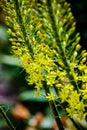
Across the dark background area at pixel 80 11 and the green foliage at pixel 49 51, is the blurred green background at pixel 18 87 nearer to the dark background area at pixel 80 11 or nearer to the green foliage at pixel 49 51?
the dark background area at pixel 80 11

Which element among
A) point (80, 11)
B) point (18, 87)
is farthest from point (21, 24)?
point (18, 87)

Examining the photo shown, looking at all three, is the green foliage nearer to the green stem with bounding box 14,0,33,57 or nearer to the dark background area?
the green stem with bounding box 14,0,33,57

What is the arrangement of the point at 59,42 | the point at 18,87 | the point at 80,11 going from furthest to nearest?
1. the point at 18,87
2. the point at 80,11
3. the point at 59,42

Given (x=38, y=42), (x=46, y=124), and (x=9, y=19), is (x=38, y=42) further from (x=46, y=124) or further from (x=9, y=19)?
(x=46, y=124)

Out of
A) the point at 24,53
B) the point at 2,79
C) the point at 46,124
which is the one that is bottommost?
the point at 46,124

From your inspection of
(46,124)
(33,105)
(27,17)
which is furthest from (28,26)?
(33,105)

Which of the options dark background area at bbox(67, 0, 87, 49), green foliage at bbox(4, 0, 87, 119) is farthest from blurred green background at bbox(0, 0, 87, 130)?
green foliage at bbox(4, 0, 87, 119)

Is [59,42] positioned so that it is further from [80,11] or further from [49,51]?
[80,11]

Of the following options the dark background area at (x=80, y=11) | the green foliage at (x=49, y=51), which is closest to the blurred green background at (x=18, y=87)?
the dark background area at (x=80, y=11)
